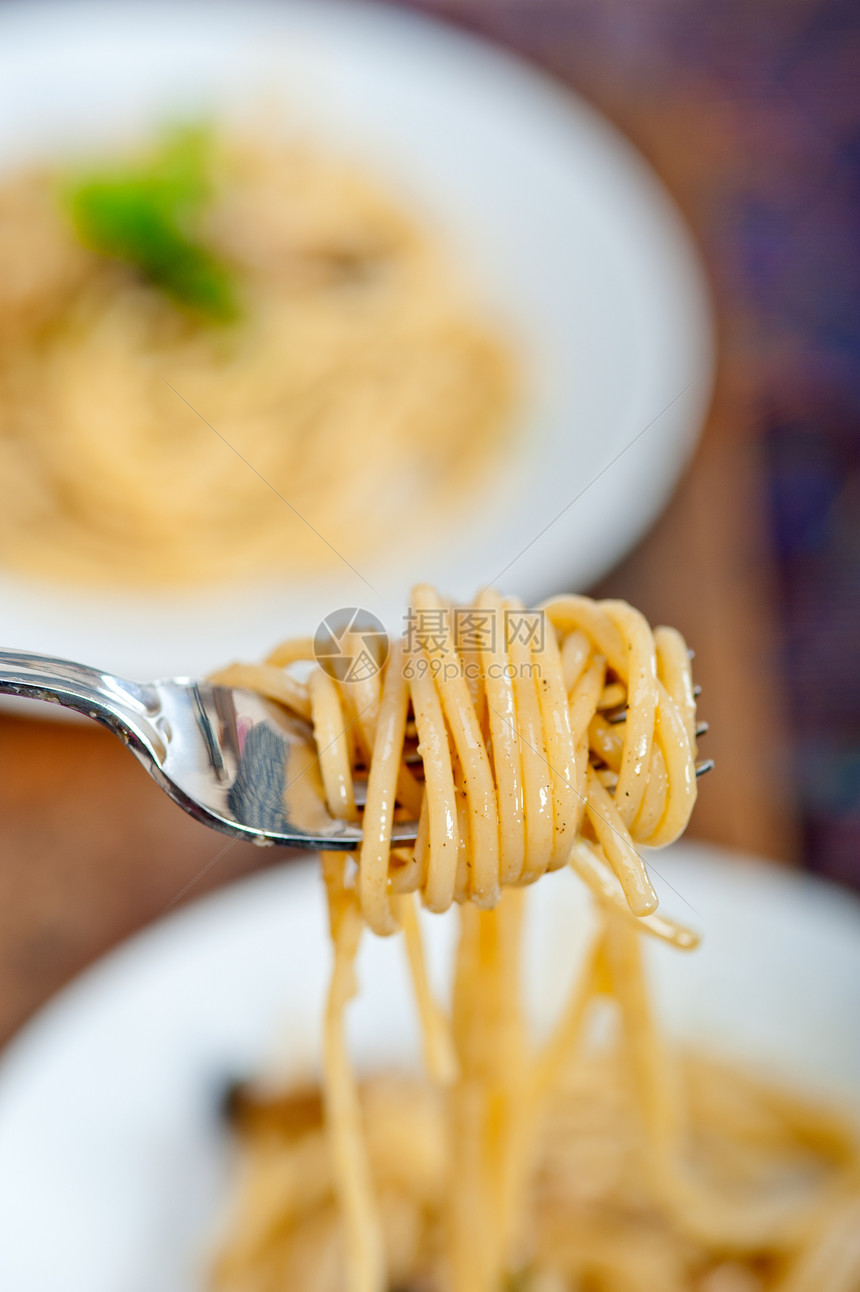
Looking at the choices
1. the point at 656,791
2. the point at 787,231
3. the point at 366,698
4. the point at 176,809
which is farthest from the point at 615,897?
the point at 787,231

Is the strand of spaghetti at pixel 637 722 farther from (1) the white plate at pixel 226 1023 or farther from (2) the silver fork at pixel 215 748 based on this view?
(1) the white plate at pixel 226 1023

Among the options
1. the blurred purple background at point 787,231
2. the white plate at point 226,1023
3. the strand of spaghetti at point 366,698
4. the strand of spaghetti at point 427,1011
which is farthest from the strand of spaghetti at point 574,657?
the blurred purple background at point 787,231

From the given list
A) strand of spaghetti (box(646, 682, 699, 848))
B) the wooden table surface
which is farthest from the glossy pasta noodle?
the wooden table surface

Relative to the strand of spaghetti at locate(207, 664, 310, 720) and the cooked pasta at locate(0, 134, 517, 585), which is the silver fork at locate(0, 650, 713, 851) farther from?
the cooked pasta at locate(0, 134, 517, 585)

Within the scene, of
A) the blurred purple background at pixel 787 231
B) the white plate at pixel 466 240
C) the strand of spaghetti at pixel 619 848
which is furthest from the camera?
the blurred purple background at pixel 787 231

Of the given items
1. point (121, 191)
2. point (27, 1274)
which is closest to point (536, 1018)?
point (27, 1274)

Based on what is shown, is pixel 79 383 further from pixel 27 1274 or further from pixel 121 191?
pixel 27 1274

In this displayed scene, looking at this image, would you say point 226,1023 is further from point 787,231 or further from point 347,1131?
point 787,231
